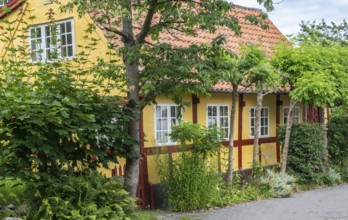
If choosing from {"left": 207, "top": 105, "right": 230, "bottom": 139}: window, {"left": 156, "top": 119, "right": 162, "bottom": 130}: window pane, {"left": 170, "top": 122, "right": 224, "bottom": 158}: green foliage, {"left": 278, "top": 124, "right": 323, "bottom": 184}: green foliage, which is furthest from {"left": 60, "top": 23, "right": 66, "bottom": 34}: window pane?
{"left": 278, "top": 124, "right": 323, "bottom": 184}: green foliage

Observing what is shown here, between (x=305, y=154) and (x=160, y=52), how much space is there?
24.8ft

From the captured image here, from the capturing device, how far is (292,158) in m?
14.5

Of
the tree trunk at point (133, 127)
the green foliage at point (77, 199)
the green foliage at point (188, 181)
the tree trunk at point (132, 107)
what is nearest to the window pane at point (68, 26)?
the green foliage at point (188, 181)

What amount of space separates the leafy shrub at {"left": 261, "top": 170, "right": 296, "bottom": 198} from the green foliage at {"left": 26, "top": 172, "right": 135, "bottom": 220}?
5.61 meters

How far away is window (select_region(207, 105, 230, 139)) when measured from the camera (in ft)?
46.1

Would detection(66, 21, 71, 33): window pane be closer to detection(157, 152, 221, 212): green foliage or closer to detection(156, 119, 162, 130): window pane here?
detection(156, 119, 162, 130): window pane

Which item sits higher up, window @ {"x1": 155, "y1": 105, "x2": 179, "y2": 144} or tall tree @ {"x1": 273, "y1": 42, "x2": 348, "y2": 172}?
tall tree @ {"x1": 273, "y1": 42, "x2": 348, "y2": 172}

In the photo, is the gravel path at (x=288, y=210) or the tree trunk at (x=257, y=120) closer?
the gravel path at (x=288, y=210)

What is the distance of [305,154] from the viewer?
14.4 m

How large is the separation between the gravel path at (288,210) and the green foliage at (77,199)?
7.77 feet

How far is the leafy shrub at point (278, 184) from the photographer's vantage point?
12789 mm

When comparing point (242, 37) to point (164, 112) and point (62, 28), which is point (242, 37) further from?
point (62, 28)

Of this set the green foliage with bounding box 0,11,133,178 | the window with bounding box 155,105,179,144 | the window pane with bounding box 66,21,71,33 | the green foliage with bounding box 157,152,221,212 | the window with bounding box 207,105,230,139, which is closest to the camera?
the green foliage with bounding box 0,11,133,178

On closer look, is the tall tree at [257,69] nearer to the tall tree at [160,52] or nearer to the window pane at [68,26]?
the tall tree at [160,52]
